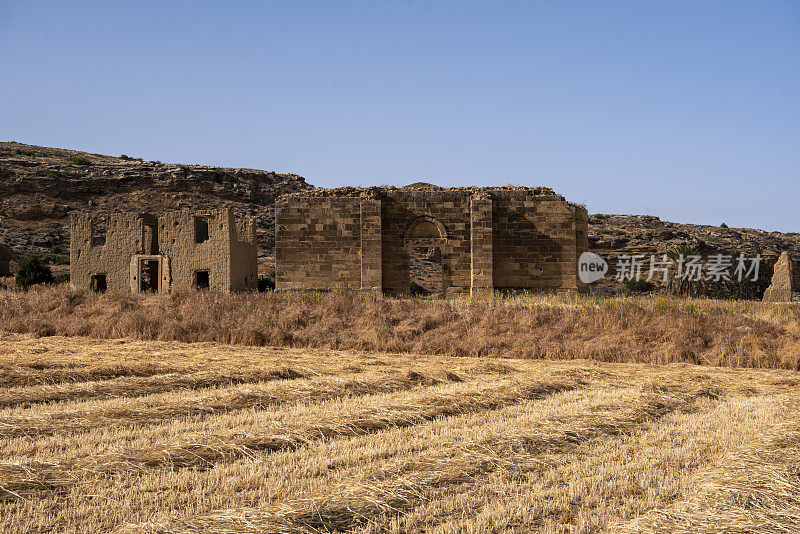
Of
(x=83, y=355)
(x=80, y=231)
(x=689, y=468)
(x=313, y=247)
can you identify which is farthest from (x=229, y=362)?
(x=80, y=231)

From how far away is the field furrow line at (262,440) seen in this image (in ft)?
15.8

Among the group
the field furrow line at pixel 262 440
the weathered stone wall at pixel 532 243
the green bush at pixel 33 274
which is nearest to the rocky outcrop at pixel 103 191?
the green bush at pixel 33 274

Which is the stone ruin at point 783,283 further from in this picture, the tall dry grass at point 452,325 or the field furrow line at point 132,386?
the field furrow line at point 132,386

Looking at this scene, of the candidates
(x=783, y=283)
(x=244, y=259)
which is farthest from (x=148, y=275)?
(x=783, y=283)

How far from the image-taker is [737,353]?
12.5 meters

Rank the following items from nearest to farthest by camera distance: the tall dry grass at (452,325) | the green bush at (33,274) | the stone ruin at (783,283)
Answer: the tall dry grass at (452,325)
the stone ruin at (783,283)
the green bush at (33,274)

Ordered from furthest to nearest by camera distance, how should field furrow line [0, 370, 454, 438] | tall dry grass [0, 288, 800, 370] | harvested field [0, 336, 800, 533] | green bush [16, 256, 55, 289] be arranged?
1. green bush [16, 256, 55, 289]
2. tall dry grass [0, 288, 800, 370]
3. field furrow line [0, 370, 454, 438]
4. harvested field [0, 336, 800, 533]

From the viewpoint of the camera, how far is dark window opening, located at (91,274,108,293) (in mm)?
24797

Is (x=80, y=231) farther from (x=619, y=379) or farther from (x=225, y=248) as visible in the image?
(x=619, y=379)

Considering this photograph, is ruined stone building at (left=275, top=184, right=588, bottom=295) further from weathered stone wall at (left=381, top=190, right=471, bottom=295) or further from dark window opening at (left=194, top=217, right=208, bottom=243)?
dark window opening at (left=194, top=217, right=208, bottom=243)

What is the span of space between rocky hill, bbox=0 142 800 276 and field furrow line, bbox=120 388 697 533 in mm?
39564

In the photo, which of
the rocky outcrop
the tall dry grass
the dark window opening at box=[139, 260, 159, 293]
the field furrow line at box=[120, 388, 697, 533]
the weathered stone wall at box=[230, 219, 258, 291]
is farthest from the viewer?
the rocky outcrop

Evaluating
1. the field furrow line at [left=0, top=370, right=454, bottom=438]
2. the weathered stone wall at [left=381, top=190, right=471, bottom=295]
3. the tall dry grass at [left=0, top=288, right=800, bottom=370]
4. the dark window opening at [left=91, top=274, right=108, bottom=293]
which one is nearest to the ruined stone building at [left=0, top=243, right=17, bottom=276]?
the dark window opening at [left=91, top=274, right=108, bottom=293]

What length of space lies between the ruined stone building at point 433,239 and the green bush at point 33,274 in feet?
46.9
